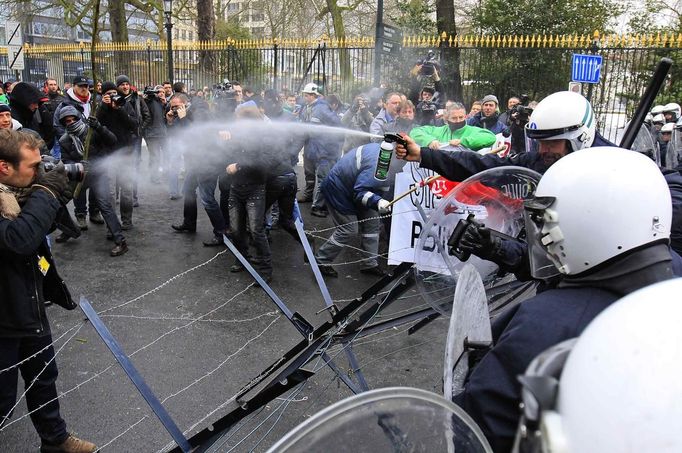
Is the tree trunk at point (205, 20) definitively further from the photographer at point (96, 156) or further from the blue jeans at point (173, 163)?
the photographer at point (96, 156)

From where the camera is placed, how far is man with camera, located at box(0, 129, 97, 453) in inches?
106

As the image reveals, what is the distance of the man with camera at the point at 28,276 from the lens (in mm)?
2705

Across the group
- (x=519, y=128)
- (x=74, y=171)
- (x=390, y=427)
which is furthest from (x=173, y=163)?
(x=390, y=427)

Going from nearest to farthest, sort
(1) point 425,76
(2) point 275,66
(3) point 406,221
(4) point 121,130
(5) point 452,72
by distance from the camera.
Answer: (3) point 406,221
(4) point 121,130
(1) point 425,76
(5) point 452,72
(2) point 275,66

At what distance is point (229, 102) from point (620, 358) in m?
9.73

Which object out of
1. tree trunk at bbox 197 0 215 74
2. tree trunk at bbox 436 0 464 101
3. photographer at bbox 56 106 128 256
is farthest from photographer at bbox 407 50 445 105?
tree trunk at bbox 197 0 215 74

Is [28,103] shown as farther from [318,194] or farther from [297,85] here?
[297,85]

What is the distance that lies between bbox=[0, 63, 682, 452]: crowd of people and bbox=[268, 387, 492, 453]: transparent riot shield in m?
0.26

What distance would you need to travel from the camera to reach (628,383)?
858 mm

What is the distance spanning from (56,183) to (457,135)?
4.58m

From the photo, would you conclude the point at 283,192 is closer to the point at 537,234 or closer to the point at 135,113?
the point at 135,113

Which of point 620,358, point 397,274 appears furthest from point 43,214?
point 620,358

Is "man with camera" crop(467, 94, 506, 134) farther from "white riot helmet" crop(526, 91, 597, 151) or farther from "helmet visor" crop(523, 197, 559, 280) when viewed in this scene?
"helmet visor" crop(523, 197, 559, 280)

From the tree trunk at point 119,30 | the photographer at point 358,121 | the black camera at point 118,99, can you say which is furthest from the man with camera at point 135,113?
Result: the tree trunk at point 119,30
